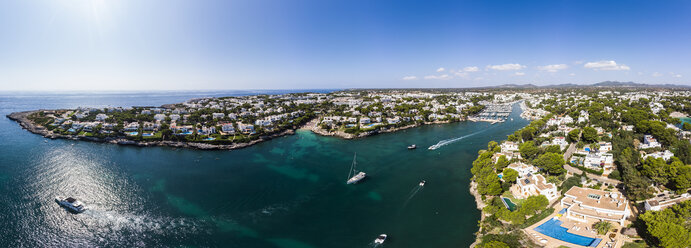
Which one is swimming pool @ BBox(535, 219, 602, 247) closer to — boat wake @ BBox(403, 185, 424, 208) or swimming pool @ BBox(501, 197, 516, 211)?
swimming pool @ BBox(501, 197, 516, 211)

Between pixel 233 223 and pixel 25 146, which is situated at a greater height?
pixel 25 146

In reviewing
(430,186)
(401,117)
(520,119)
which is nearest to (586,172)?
(430,186)

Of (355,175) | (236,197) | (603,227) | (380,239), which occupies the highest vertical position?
(603,227)

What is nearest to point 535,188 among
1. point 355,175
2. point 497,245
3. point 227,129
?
point 497,245

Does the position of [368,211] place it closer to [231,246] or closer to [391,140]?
[231,246]

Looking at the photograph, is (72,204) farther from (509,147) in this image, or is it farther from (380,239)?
(509,147)

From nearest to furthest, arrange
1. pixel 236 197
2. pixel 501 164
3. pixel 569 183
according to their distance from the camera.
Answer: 1. pixel 569 183
2. pixel 236 197
3. pixel 501 164

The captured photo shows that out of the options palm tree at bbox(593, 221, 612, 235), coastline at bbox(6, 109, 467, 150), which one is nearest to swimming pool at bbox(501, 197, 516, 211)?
palm tree at bbox(593, 221, 612, 235)
